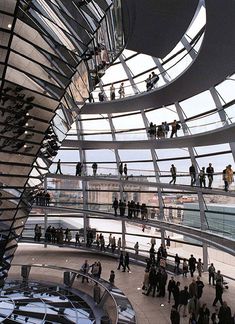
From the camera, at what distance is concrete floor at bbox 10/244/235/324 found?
16.9 m

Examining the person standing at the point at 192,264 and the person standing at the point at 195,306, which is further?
the person standing at the point at 192,264

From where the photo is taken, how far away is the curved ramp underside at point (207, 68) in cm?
1185

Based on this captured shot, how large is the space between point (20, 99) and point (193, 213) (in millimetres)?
17578

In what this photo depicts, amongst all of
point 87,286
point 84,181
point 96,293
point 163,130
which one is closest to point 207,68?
point 163,130

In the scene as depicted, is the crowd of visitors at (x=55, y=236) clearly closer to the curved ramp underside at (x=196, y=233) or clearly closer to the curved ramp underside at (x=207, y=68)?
the curved ramp underside at (x=196, y=233)

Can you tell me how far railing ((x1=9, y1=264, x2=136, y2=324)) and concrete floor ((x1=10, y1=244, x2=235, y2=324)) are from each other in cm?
128

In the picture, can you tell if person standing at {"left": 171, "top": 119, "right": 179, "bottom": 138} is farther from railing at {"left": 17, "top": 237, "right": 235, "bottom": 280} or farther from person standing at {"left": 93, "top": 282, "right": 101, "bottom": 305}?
person standing at {"left": 93, "top": 282, "right": 101, "bottom": 305}

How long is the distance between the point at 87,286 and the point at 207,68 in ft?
40.6

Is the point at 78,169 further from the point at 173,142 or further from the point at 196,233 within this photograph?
the point at 196,233

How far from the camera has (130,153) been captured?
31375 mm

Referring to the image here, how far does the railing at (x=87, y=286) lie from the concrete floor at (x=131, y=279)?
1277mm

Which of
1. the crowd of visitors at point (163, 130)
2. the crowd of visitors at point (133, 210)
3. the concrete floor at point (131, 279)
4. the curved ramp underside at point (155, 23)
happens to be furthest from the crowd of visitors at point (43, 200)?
the curved ramp underside at point (155, 23)

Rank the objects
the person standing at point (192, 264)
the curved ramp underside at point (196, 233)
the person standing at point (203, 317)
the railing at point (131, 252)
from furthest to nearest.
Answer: the railing at point (131, 252)
the person standing at point (192, 264)
the curved ramp underside at point (196, 233)
the person standing at point (203, 317)

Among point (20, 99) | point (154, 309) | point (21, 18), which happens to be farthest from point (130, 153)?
point (21, 18)
